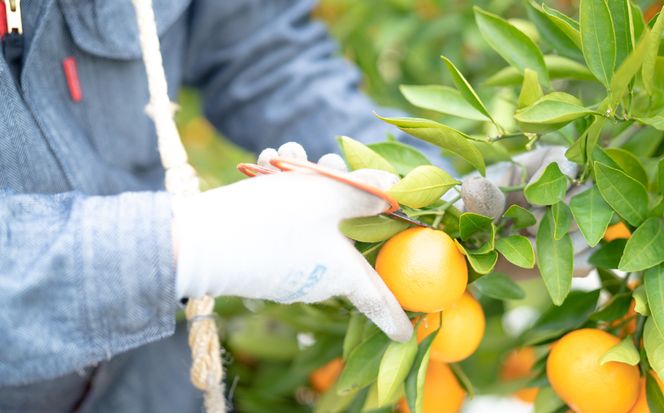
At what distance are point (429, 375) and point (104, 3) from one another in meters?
0.54

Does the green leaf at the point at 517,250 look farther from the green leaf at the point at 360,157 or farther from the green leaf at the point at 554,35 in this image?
the green leaf at the point at 554,35

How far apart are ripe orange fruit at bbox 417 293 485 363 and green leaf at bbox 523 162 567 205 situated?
0.41ft

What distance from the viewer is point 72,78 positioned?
81cm

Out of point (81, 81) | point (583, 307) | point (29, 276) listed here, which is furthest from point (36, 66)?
point (583, 307)

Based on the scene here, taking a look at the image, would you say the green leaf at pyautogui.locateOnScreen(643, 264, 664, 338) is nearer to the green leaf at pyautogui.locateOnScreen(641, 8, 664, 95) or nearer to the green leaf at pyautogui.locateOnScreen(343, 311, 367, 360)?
the green leaf at pyautogui.locateOnScreen(641, 8, 664, 95)

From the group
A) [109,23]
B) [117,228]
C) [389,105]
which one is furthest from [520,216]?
[389,105]

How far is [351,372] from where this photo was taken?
0.71 m

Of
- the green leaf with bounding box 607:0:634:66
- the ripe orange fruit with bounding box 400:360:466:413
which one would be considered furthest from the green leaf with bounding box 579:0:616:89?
the ripe orange fruit with bounding box 400:360:466:413

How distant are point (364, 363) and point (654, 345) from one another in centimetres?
26

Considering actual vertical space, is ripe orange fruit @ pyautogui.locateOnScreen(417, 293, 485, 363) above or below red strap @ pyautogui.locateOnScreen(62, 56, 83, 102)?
below

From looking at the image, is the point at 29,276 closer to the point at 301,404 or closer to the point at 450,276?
the point at 450,276

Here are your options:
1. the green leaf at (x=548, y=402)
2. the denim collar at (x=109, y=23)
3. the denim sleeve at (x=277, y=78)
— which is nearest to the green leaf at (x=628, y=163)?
the green leaf at (x=548, y=402)

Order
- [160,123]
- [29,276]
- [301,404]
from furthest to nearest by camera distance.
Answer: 1. [301,404]
2. [160,123]
3. [29,276]

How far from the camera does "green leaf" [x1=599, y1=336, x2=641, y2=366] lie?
64 centimetres
